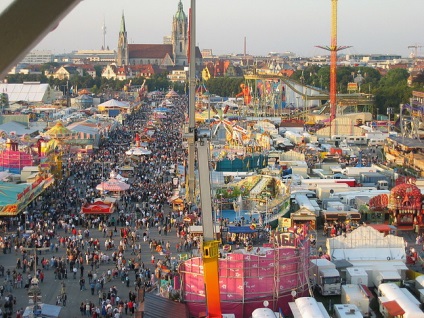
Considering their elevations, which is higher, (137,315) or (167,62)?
(167,62)

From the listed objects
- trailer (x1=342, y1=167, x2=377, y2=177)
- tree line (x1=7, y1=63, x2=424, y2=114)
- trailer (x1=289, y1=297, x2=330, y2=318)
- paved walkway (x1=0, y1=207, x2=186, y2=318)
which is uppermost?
tree line (x1=7, y1=63, x2=424, y2=114)

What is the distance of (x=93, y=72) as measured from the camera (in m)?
100

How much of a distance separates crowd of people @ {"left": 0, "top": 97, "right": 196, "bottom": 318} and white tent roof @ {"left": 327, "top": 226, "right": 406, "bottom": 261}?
10.6 feet

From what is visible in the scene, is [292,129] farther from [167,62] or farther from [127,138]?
[167,62]

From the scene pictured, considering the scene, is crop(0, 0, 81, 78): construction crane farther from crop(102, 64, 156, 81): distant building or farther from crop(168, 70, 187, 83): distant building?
crop(168, 70, 187, 83): distant building

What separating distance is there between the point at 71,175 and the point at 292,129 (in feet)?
56.7

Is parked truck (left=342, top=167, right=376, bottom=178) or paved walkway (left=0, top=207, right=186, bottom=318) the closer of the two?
paved walkway (left=0, top=207, right=186, bottom=318)

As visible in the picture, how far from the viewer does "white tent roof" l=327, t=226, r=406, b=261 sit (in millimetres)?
13305

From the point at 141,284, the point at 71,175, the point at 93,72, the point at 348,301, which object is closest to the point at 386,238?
the point at 348,301

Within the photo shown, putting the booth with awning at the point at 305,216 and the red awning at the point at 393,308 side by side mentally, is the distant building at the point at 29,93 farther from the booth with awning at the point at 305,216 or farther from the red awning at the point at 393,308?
the red awning at the point at 393,308

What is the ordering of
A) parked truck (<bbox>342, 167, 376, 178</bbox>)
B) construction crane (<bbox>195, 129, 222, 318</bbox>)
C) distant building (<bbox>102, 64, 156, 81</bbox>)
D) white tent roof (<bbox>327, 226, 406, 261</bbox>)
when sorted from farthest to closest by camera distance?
1. distant building (<bbox>102, 64, 156, 81</bbox>)
2. parked truck (<bbox>342, 167, 376, 178</bbox>)
3. white tent roof (<bbox>327, 226, 406, 261</bbox>)
4. construction crane (<bbox>195, 129, 222, 318</bbox>)

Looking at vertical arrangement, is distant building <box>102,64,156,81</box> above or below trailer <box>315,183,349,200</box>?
above

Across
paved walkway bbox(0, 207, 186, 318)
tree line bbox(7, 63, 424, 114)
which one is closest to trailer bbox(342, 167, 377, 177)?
paved walkway bbox(0, 207, 186, 318)

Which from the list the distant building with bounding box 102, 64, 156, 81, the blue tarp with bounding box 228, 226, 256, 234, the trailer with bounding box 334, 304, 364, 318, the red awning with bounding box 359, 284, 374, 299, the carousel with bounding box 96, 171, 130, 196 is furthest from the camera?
the distant building with bounding box 102, 64, 156, 81
